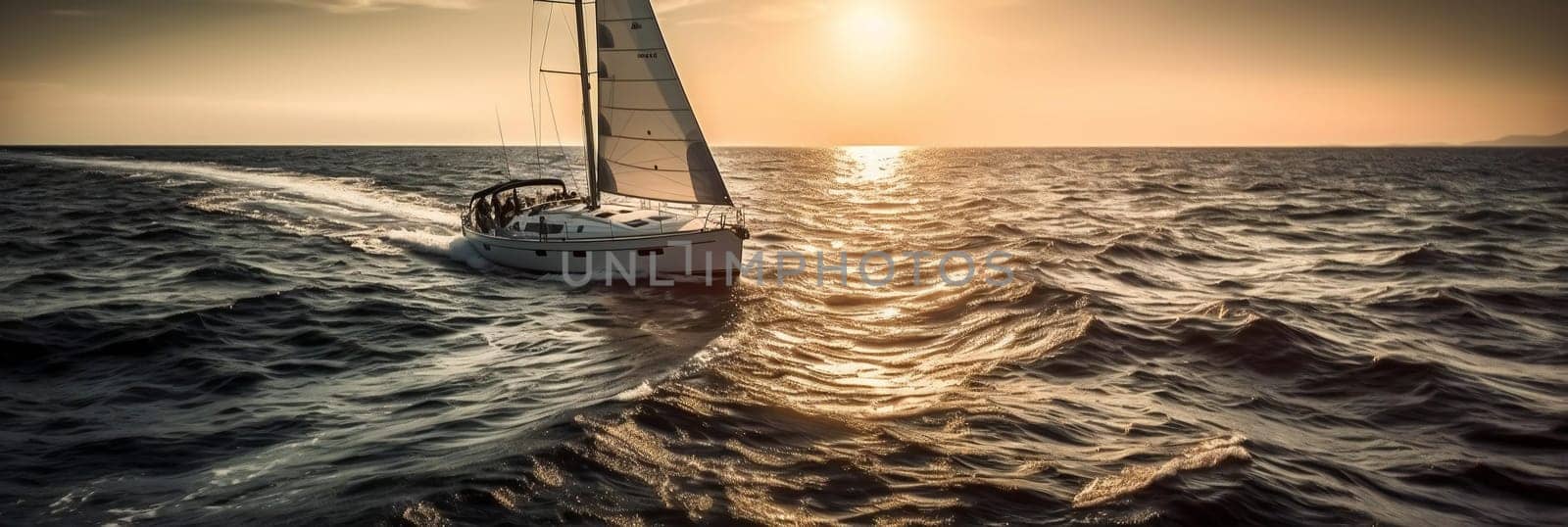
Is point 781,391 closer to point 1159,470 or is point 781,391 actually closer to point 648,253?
point 1159,470

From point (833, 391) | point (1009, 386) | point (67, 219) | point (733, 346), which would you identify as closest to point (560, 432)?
point (833, 391)

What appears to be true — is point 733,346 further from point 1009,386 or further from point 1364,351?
point 1364,351

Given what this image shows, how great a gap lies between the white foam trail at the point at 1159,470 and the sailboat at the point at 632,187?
13.6 metres

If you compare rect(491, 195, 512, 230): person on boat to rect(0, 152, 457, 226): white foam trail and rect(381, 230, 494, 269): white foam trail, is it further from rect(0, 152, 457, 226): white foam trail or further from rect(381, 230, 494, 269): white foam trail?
rect(0, 152, 457, 226): white foam trail

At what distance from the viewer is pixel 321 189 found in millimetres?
45438

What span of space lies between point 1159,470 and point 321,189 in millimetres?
48877

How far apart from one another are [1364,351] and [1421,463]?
5.44 metres

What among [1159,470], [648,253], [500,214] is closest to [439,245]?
[500,214]

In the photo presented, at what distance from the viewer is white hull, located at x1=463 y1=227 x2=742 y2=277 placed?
68.0 ft

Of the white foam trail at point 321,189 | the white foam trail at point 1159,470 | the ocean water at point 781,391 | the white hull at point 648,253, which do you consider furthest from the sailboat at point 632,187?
the white foam trail at point 1159,470

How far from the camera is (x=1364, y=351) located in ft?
46.4

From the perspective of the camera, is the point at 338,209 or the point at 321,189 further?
the point at 321,189

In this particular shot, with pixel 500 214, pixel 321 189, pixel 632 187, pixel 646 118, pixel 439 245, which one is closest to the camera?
pixel 646 118

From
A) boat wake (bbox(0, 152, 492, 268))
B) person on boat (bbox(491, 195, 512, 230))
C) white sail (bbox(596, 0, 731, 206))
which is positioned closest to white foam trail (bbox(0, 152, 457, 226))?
boat wake (bbox(0, 152, 492, 268))
